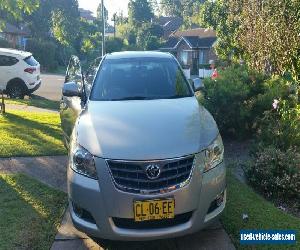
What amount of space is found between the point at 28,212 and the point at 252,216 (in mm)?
2631

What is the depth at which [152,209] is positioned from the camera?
3.45 meters

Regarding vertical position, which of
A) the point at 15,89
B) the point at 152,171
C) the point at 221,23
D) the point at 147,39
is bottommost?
the point at 15,89

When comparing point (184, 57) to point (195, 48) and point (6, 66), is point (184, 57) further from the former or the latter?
point (6, 66)

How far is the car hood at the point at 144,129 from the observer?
361 cm

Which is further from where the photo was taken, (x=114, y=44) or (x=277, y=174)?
(x=114, y=44)

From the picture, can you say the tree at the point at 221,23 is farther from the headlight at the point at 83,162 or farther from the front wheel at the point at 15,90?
the headlight at the point at 83,162

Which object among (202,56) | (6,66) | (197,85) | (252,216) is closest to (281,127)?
(197,85)

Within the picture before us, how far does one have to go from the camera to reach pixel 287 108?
680cm

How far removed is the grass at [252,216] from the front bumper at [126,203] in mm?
689

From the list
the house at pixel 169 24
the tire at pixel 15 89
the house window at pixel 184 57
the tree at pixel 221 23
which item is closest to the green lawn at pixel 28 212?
the tire at pixel 15 89

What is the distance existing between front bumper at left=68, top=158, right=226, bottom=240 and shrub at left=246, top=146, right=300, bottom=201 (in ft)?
5.34

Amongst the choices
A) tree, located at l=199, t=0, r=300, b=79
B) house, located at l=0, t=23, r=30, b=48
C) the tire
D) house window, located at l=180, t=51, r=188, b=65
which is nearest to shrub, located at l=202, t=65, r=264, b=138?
tree, located at l=199, t=0, r=300, b=79

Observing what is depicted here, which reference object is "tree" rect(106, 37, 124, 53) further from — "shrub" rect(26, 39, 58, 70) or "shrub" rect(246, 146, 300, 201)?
"shrub" rect(246, 146, 300, 201)

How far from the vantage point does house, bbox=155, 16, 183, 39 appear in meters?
70.2
